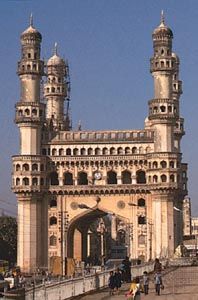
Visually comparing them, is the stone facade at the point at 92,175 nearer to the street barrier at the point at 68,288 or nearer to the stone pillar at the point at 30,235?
the stone pillar at the point at 30,235

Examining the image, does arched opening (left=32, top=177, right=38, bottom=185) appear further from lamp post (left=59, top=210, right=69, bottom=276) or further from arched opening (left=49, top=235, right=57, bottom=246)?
arched opening (left=49, top=235, right=57, bottom=246)

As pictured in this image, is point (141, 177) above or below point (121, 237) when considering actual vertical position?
above

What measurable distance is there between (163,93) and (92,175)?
1047cm

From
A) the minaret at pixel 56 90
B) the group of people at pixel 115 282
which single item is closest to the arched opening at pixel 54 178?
the minaret at pixel 56 90

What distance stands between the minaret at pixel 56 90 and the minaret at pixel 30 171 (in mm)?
12082

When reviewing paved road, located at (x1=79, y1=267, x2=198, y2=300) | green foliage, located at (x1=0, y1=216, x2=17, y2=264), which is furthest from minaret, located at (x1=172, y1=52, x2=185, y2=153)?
paved road, located at (x1=79, y1=267, x2=198, y2=300)

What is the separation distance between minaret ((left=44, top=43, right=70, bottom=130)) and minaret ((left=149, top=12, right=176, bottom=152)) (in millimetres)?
16063

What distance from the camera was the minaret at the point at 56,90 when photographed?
8681 centimetres

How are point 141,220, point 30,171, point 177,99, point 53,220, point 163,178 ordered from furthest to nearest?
point 177,99, point 53,220, point 141,220, point 30,171, point 163,178

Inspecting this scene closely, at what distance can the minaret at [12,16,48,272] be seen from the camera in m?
70.0

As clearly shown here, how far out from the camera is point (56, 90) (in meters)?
86.8

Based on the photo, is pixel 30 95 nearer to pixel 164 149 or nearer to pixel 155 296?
pixel 164 149

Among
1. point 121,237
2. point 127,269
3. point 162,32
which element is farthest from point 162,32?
point 121,237

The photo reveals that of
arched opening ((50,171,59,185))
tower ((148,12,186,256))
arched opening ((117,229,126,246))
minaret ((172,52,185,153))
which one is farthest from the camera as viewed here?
arched opening ((117,229,126,246))
